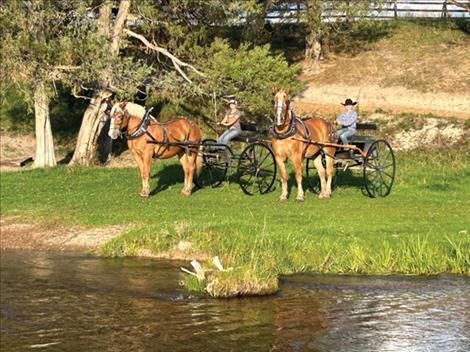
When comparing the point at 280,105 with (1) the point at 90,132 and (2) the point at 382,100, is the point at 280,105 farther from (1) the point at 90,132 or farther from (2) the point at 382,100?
(2) the point at 382,100

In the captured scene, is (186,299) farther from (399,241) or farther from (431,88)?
(431,88)

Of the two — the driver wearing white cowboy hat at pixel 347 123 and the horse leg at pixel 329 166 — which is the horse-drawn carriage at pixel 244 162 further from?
the driver wearing white cowboy hat at pixel 347 123

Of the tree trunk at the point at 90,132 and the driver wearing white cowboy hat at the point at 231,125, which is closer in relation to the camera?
the driver wearing white cowboy hat at the point at 231,125

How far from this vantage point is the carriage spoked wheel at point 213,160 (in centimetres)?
2219

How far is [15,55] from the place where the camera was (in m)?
25.1

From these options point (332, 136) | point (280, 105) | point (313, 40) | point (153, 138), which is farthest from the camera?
point (313, 40)

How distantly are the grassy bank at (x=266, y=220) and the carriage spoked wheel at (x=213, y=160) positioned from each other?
57 centimetres

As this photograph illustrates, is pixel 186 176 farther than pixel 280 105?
Yes

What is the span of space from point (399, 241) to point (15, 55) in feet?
47.5

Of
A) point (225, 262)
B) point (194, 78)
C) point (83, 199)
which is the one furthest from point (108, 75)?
point (225, 262)

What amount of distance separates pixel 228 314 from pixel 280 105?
8406 millimetres

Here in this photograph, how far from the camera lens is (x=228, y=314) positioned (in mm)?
11375

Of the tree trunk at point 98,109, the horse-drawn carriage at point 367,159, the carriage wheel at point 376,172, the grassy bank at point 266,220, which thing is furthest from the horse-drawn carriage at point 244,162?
the tree trunk at point 98,109

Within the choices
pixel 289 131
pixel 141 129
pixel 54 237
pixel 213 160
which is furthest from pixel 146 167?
pixel 54 237
